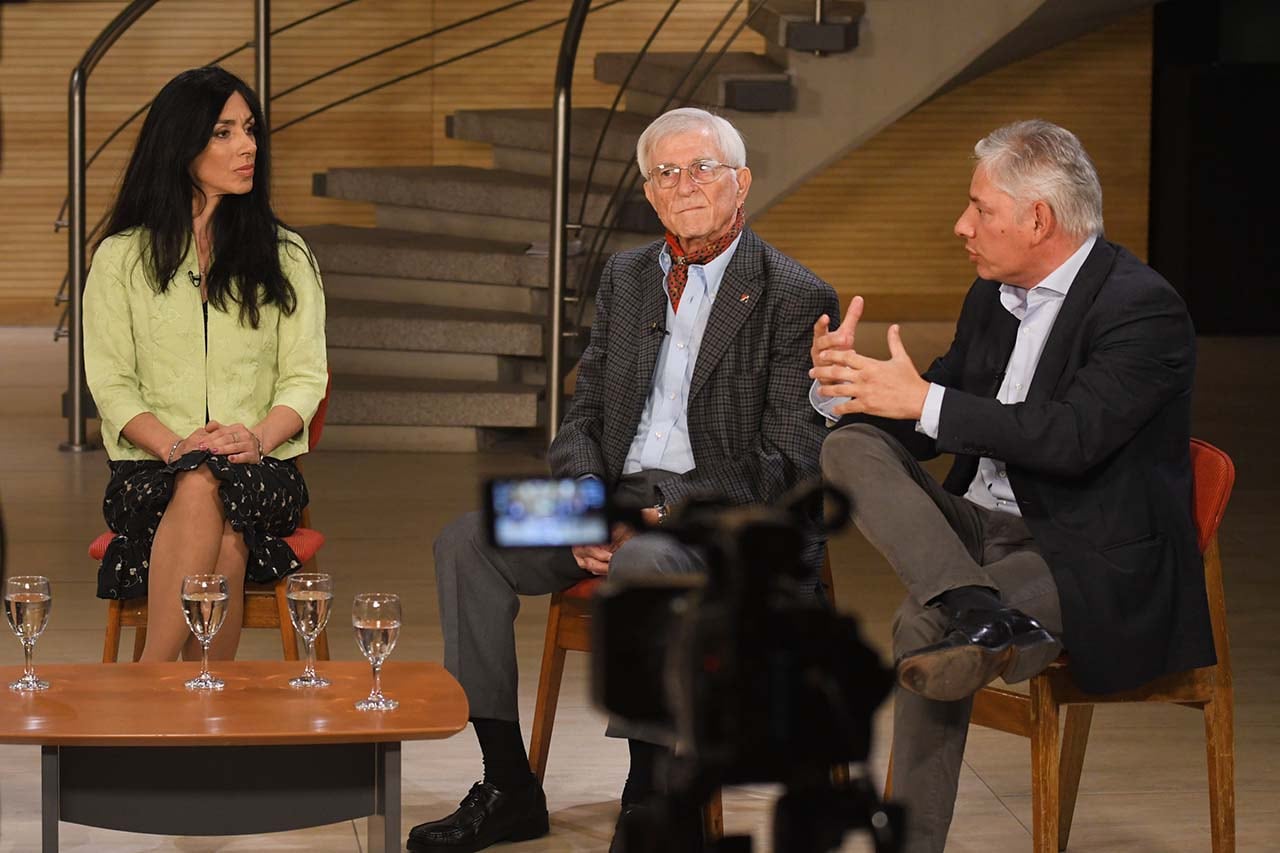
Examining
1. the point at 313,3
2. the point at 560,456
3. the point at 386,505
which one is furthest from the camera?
the point at 313,3

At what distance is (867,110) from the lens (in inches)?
246

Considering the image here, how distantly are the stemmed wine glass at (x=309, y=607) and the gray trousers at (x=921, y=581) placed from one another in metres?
0.73

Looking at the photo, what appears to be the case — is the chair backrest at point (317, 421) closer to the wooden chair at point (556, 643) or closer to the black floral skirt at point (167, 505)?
the black floral skirt at point (167, 505)

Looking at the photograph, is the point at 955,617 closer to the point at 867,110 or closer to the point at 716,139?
the point at 716,139

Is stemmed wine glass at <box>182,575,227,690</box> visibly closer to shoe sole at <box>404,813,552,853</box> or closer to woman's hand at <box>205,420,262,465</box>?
shoe sole at <box>404,813,552,853</box>

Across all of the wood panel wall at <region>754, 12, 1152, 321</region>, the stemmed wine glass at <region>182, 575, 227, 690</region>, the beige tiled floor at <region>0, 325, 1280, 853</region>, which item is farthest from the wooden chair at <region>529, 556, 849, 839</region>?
the wood panel wall at <region>754, 12, 1152, 321</region>

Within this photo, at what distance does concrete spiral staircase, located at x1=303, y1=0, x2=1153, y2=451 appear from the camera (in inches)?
244

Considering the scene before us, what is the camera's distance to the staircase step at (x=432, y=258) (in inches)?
257

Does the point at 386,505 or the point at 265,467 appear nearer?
the point at 265,467

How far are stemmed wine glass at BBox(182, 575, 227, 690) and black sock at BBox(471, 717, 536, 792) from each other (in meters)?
0.48

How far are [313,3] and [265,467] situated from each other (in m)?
7.90

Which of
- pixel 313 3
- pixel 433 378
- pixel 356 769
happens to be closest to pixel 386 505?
pixel 433 378

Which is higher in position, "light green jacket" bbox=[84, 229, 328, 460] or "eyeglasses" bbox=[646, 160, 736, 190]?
"eyeglasses" bbox=[646, 160, 736, 190]

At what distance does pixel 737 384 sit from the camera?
2820 millimetres
